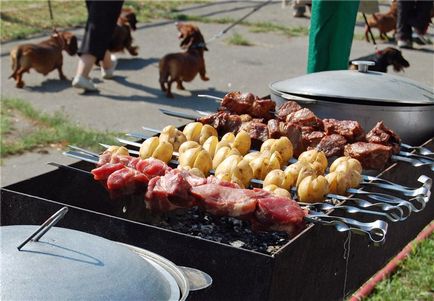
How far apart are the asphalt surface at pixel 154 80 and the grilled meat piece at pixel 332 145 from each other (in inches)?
122

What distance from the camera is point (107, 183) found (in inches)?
129

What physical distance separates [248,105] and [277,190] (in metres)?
1.11

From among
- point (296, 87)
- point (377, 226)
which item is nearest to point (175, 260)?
point (377, 226)

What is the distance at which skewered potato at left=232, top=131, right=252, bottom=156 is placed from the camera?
149 inches

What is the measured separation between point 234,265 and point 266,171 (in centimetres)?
81

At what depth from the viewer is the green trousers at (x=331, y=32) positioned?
5.81 metres

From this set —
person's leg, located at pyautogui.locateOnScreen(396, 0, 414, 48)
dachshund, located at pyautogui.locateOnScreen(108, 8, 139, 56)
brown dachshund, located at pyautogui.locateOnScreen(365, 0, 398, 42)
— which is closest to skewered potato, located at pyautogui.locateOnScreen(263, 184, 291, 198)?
dachshund, located at pyautogui.locateOnScreen(108, 8, 139, 56)

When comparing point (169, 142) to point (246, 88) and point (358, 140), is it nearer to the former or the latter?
point (358, 140)

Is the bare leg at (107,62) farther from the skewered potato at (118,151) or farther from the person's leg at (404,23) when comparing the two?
the skewered potato at (118,151)

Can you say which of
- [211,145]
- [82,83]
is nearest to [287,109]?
[211,145]

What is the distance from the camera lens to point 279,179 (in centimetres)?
338

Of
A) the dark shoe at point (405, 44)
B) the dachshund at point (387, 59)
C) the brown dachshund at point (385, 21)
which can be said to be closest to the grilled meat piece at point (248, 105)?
the dachshund at point (387, 59)

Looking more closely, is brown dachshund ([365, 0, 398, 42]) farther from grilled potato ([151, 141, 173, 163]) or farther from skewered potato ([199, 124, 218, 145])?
grilled potato ([151, 141, 173, 163])

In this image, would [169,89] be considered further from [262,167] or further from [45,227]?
[45,227]
